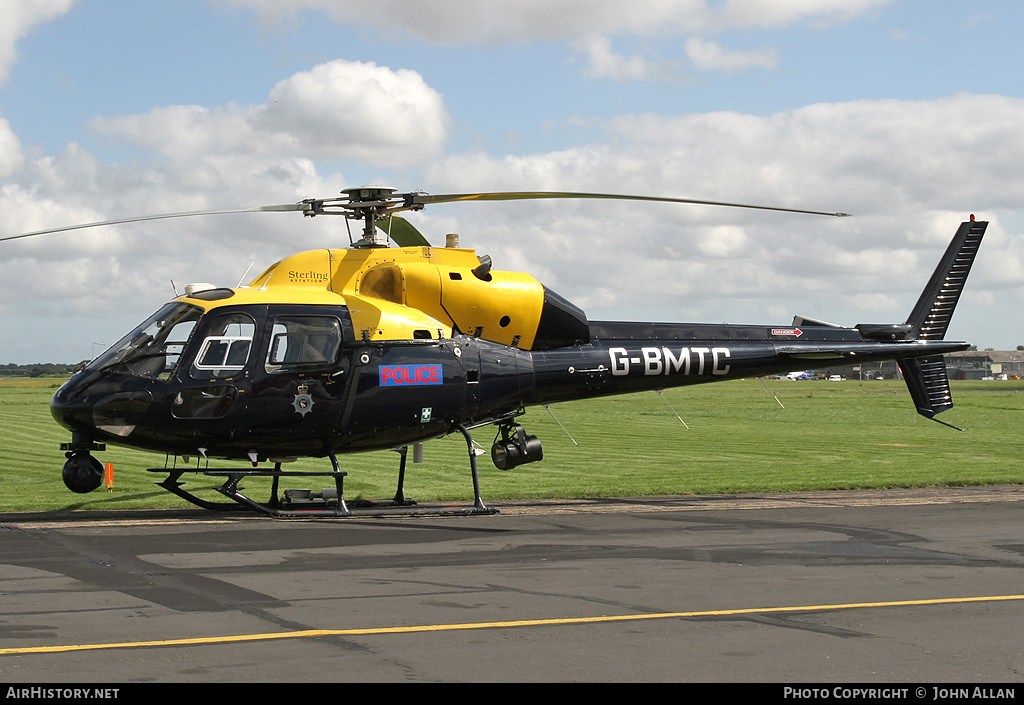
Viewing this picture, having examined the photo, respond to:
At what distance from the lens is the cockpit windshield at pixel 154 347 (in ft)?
45.9

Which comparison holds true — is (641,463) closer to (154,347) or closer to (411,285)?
(411,285)

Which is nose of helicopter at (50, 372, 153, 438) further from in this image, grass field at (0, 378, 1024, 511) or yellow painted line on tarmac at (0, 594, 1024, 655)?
yellow painted line on tarmac at (0, 594, 1024, 655)

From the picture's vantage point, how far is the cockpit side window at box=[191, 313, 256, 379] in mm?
14039

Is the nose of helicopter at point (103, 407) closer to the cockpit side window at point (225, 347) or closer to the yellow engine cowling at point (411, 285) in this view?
the cockpit side window at point (225, 347)

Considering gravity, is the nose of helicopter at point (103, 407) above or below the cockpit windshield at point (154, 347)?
below

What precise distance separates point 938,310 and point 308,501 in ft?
39.5

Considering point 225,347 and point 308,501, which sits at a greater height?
point 225,347

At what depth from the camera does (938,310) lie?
1961cm

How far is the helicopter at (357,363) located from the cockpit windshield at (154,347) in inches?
0.7

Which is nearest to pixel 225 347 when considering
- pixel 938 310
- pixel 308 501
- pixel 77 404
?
pixel 77 404

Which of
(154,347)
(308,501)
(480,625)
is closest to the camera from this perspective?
(480,625)

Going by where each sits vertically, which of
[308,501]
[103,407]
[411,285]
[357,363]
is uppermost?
[411,285]

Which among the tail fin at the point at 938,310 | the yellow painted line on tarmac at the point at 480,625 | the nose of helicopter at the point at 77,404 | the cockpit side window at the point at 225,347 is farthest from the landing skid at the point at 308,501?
the tail fin at the point at 938,310
